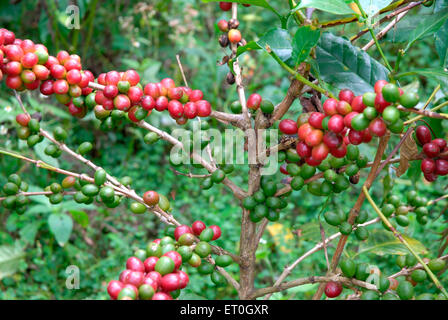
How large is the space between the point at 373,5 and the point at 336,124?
21 cm

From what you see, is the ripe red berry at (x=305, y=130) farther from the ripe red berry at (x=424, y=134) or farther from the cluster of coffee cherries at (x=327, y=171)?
the ripe red berry at (x=424, y=134)

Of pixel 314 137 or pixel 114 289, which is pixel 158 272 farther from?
pixel 314 137

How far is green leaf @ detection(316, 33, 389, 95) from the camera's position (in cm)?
72

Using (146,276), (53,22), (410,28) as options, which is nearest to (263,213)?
(146,276)

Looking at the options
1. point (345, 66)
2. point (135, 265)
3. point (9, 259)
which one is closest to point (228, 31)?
point (345, 66)

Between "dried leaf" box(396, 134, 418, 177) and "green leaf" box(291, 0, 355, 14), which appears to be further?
"dried leaf" box(396, 134, 418, 177)

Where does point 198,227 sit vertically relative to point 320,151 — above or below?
below

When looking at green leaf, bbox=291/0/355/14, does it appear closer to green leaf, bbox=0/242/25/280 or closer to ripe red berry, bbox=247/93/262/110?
ripe red berry, bbox=247/93/262/110

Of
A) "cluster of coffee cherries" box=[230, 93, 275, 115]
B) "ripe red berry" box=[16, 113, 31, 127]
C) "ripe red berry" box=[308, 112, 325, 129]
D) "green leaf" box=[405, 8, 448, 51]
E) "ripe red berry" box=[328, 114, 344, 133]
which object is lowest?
"ripe red berry" box=[328, 114, 344, 133]

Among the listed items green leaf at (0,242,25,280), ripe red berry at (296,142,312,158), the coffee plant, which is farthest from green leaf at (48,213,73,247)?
ripe red berry at (296,142,312,158)

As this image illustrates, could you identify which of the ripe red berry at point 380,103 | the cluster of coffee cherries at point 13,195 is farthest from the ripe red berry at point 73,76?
the ripe red berry at point 380,103

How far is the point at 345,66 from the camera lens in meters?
0.72

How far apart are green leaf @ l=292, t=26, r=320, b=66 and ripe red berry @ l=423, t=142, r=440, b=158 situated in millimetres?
246

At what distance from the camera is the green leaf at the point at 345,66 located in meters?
0.72
